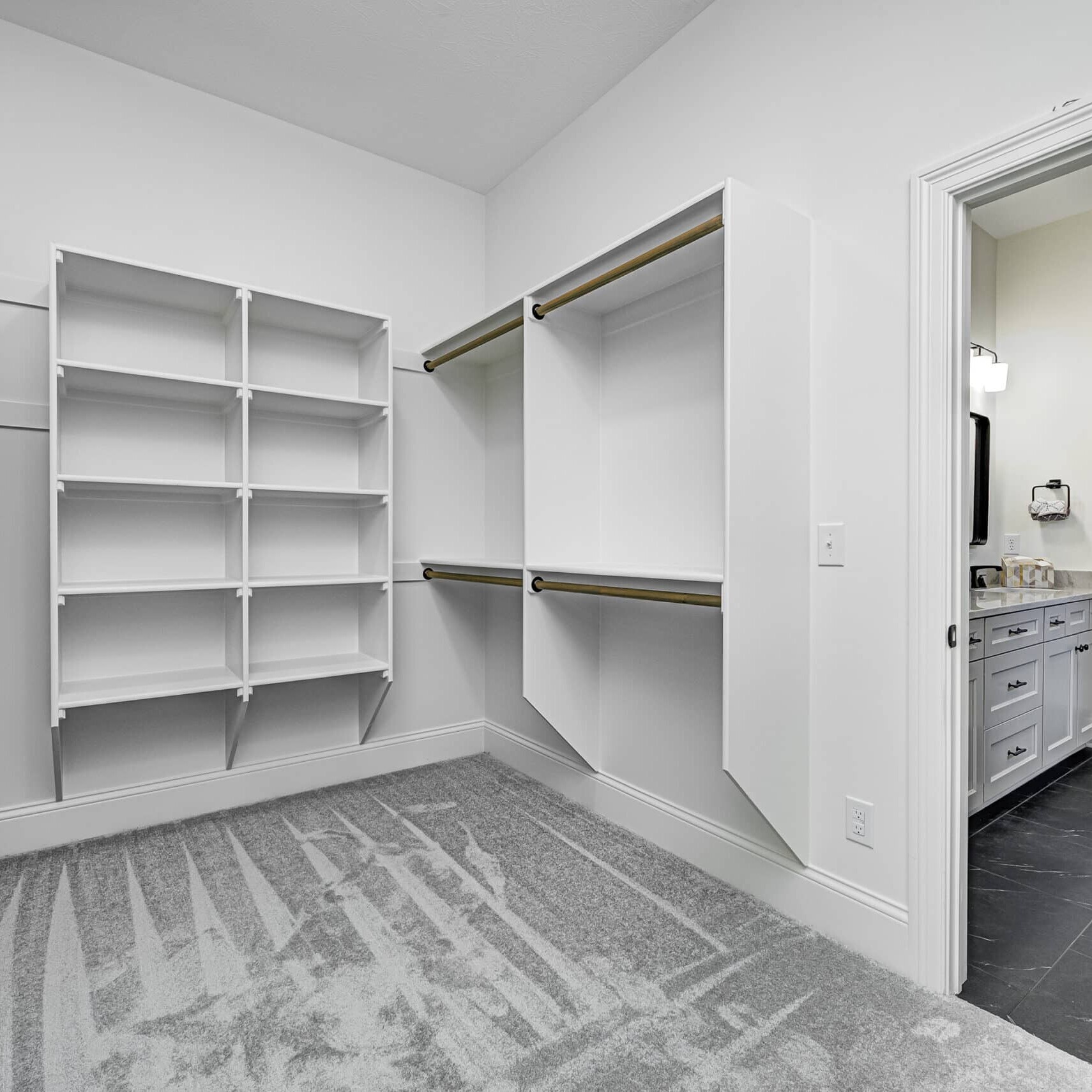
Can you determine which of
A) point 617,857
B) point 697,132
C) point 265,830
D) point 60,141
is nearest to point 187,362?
point 60,141

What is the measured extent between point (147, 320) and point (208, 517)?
0.74 metres

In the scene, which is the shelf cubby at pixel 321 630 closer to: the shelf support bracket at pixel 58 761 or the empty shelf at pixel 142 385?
the shelf support bracket at pixel 58 761

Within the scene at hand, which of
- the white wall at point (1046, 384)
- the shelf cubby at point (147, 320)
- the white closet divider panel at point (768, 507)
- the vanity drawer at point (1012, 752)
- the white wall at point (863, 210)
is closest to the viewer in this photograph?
the white wall at point (863, 210)

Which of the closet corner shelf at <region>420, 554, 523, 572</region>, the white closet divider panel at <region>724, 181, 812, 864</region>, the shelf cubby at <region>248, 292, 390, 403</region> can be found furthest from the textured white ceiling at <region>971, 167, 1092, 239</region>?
the shelf cubby at <region>248, 292, 390, 403</region>

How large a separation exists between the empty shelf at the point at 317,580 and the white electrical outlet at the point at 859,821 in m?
1.79

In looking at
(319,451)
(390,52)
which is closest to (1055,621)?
(319,451)

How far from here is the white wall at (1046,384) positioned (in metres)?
3.58

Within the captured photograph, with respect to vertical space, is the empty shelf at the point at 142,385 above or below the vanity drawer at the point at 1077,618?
above

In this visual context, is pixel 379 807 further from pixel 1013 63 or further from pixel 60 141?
pixel 1013 63

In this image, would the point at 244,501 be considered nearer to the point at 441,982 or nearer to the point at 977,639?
the point at 441,982

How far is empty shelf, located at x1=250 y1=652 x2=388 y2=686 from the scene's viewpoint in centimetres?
252

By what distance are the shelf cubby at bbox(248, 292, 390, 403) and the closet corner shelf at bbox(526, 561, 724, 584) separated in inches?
40.7

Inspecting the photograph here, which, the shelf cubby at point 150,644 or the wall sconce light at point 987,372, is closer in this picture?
the shelf cubby at point 150,644

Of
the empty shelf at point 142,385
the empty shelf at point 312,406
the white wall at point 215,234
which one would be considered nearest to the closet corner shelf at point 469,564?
the white wall at point 215,234
